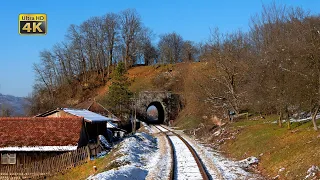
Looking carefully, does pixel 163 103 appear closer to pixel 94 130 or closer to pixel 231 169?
pixel 94 130

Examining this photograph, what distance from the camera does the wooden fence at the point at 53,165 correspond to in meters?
28.1

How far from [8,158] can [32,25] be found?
21.8 metres

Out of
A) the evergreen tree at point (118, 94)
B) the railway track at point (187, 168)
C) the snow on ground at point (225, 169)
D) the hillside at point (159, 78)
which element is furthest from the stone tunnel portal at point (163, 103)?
the snow on ground at point (225, 169)

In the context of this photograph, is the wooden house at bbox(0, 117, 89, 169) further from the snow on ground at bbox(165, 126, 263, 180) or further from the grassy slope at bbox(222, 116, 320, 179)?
the snow on ground at bbox(165, 126, 263, 180)

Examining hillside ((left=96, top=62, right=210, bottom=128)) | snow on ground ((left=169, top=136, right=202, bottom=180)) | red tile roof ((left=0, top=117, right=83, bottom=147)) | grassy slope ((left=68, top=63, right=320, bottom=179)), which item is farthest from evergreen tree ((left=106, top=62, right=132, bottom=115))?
snow on ground ((left=169, top=136, right=202, bottom=180))

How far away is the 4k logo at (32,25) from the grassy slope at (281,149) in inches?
435

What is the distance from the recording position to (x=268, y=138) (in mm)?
24328

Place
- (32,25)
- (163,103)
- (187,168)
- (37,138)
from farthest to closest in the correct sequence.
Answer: (163,103) → (37,138) → (187,168) → (32,25)

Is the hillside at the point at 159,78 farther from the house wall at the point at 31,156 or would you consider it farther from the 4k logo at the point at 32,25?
the 4k logo at the point at 32,25

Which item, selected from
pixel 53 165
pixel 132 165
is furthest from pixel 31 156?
pixel 132 165

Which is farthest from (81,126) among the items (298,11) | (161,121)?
(161,121)

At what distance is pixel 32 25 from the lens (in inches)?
471

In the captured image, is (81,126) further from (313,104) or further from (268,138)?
(313,104)

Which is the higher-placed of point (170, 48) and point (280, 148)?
point (170, 48)
